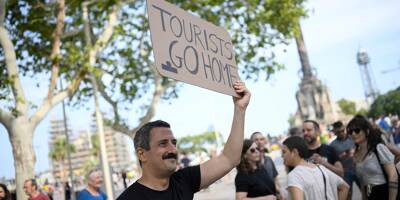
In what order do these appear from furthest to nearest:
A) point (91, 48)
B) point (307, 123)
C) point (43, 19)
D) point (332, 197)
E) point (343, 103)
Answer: point (343, 103)
point (43, 19)
point (91, 48)
point (307, 123)
point (332, 197)

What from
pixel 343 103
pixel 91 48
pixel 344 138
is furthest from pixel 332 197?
pixel 343 103

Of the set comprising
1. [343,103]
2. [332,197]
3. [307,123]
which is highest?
[343,103]

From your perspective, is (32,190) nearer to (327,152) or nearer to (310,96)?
(327,152)

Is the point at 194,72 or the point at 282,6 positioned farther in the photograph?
the point at 282,6

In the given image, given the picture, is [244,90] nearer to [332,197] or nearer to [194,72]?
[194,72]

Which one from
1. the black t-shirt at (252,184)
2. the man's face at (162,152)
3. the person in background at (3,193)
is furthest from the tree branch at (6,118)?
the man's face at (162,152)

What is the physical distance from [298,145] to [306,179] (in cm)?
36

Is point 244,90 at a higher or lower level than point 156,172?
higher

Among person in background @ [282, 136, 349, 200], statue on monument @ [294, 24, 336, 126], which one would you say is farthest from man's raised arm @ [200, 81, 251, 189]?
statue on monument @ [294, 24, 336, 126]

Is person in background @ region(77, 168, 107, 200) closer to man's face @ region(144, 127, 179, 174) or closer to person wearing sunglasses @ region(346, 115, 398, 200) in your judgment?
person wearing sunglasses @ region(346, 115, 398, 200)

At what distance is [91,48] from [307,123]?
Answer: 26.7 ft

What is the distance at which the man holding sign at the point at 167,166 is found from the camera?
115 inches

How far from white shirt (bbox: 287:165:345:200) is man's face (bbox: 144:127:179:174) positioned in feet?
4.10

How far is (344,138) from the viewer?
7.27 m
